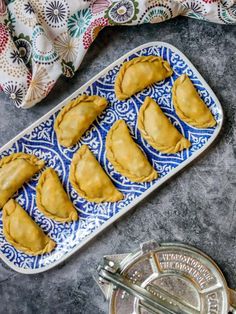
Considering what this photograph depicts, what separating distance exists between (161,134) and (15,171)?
0.44 m

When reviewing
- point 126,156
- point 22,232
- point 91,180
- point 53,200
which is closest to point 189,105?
point 126,156

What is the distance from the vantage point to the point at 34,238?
159cm

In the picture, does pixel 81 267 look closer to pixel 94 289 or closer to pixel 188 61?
pixel 94 289

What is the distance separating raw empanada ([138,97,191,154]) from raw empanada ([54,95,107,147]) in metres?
0.15

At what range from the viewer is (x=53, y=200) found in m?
1.59

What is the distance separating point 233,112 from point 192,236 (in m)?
0.39

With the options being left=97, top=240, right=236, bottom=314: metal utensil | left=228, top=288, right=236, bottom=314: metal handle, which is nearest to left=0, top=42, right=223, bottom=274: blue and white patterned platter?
left=97, top=240, right=236, bottom=314: metal utensil

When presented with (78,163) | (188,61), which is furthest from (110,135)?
(188,61)

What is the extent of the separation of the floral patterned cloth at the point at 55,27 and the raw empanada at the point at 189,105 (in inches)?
7.9

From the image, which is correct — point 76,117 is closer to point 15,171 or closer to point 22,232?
point 15,171

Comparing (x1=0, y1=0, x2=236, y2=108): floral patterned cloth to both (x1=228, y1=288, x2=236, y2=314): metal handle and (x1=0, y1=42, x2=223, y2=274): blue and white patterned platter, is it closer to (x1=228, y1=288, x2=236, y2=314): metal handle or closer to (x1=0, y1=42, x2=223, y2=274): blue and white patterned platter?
(x1=0, y1=42, x2=223, y2=274): blue and white patterned platter

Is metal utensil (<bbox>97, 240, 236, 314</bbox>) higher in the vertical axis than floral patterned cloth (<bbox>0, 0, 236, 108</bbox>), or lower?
lower

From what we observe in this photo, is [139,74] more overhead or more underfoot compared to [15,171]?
more overhead

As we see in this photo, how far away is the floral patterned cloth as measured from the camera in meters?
1.54
